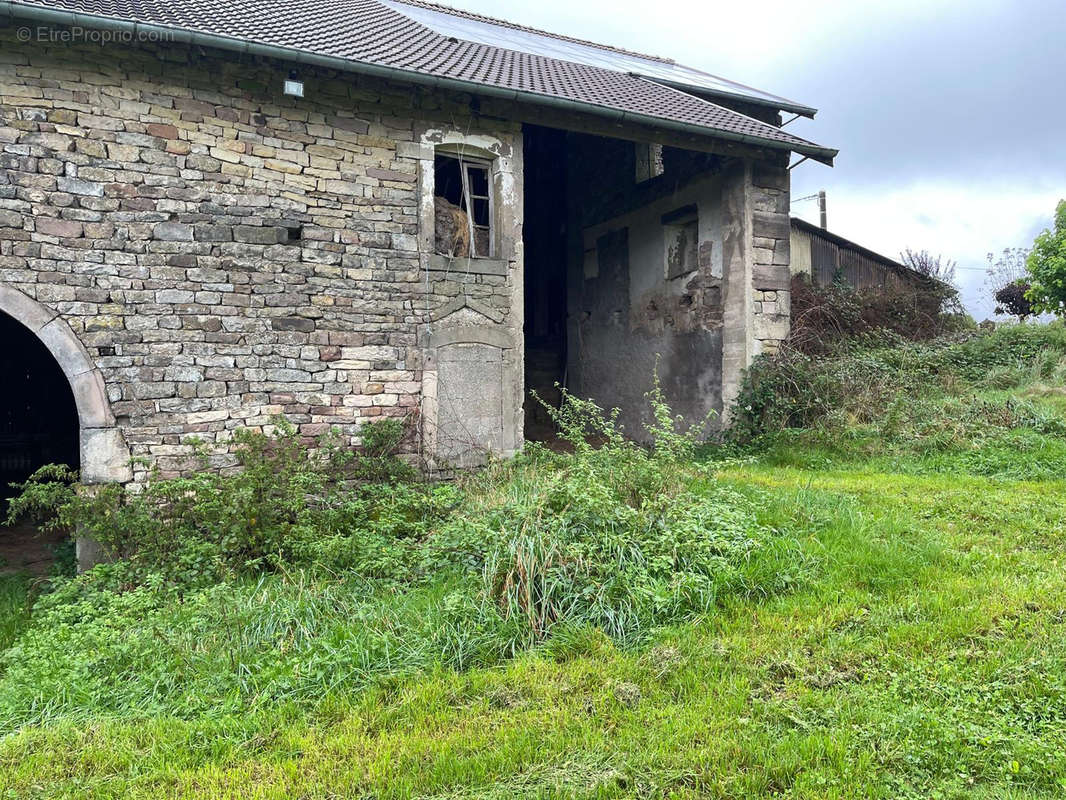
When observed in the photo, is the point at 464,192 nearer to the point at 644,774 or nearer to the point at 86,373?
the point at 86,373

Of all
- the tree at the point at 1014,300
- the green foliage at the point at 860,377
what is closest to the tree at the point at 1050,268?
the tree at the point at 1014,300

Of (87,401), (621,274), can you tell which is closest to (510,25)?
(621,274)

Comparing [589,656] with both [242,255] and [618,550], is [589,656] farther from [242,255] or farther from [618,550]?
[242,255]

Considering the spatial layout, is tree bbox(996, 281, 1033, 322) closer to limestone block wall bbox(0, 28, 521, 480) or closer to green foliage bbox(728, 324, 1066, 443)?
green foliage bbox(728, 324, 1066, 443)

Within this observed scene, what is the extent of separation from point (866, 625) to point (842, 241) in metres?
11.5

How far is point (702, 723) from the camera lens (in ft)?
8.70

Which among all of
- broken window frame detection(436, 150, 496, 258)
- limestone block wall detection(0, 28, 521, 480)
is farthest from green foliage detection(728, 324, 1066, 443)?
broken window frame detection(436, 150, 496, 258)

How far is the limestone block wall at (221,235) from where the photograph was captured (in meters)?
5.86

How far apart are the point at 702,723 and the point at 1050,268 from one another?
611 inches

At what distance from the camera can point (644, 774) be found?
2.38 meters

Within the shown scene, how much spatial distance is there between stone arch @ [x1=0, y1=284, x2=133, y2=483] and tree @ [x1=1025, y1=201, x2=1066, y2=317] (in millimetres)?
16488

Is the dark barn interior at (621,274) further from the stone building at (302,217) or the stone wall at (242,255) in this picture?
the stone wall at (242,255)

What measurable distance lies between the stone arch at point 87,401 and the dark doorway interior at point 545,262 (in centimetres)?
734

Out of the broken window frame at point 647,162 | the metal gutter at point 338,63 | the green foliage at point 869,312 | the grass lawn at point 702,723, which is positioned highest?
the broken window frame at point 647,162
